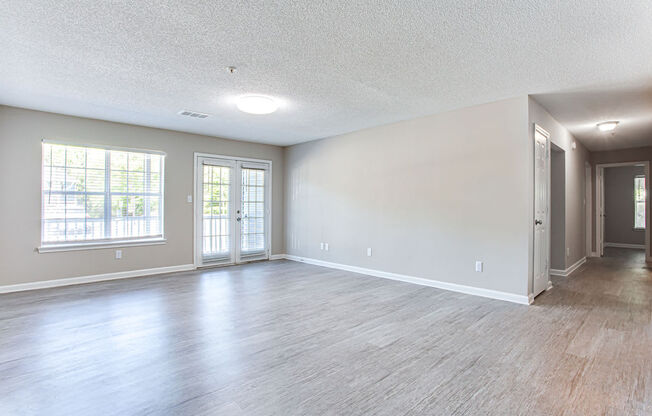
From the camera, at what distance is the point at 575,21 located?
2.40 m

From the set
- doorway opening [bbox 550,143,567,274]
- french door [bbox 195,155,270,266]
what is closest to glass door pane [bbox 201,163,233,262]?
french door [bbox 195,155,270,266]

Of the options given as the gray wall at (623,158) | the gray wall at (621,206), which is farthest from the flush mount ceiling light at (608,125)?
the gray wall at (621,206)

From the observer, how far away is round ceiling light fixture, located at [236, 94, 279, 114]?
404 centimetres

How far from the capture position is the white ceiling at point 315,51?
2.29 metres

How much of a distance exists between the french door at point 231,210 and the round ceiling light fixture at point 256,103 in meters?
2.56

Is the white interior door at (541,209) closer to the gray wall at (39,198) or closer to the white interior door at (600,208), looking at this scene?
the white interior door at (600,208)

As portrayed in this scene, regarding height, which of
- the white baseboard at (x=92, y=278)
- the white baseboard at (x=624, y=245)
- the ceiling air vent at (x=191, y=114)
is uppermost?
the ceiling air vent at (x=191, y=114)

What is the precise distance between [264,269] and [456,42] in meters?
4.83

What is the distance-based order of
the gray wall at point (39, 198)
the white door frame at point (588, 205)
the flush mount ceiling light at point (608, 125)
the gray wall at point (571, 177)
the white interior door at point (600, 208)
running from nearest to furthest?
the gray wall at point (571, 177)
the gray wall at point (39, 198)
the flush mount ceiling light at point (608, 125)
the white door frame at point (588, 205)
the white interior door at point (600, 208)

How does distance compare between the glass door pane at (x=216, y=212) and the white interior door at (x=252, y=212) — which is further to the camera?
the white interior door at (x=252, y=212)

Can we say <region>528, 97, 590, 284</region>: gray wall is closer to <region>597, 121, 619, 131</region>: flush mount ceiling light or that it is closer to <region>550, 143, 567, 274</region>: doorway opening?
<region>550, 143, 567, 274</region>: doorway opening

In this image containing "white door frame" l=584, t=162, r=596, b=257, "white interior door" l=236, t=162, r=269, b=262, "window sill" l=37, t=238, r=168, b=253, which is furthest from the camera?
"white door frame" l=584, t=162, r=596, b=257

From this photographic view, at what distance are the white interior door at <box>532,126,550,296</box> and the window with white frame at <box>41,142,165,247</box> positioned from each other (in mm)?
5767

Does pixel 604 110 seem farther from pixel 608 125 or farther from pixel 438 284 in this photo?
pixel 438 284
